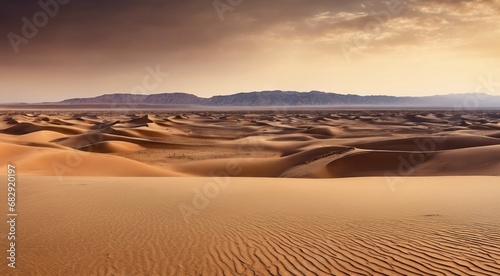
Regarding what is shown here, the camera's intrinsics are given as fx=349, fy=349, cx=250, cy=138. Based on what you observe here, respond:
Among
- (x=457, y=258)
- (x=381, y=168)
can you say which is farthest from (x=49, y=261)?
(x=381, y=168)

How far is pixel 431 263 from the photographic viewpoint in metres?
4.96

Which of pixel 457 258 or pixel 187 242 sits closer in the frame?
pixel 457 258

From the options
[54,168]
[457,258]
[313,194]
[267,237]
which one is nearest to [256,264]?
[267,237]

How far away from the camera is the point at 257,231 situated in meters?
6.59

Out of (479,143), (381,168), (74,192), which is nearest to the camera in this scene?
(74,192)

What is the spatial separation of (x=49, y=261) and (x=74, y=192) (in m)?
5.06

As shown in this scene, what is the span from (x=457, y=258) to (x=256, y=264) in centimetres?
292

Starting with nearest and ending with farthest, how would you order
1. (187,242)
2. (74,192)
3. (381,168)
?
(187,242) < (74,192) < (381,168)

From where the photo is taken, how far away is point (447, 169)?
643 inches

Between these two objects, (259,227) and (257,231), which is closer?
(257,231)

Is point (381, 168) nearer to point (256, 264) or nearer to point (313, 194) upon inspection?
point (313, 194)

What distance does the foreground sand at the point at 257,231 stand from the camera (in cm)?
498

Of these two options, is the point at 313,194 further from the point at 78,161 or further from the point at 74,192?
the point at 78,161

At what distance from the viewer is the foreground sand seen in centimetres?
498
